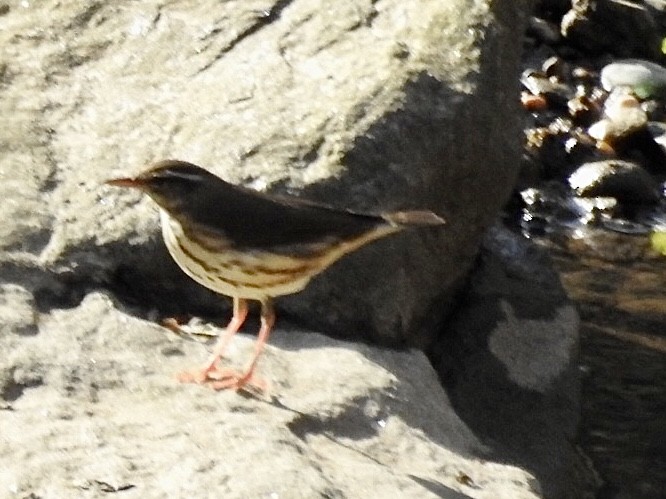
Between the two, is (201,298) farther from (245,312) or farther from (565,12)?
(565,12)

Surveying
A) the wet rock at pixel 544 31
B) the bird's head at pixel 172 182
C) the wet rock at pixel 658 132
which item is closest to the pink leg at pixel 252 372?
the bird's head at pixel 172 182

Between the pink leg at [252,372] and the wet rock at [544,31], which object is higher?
the wet rock at [544,31]

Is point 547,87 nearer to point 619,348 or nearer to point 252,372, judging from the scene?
point 619,348

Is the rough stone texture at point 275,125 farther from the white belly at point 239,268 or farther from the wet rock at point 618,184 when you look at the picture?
the wet rock at point 618,184

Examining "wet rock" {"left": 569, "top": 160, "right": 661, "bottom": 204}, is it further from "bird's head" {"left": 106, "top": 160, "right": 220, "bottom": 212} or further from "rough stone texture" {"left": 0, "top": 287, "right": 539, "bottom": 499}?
"bird's head" {"left": 106, "top": 160, "right": 220, "bottom": 212}

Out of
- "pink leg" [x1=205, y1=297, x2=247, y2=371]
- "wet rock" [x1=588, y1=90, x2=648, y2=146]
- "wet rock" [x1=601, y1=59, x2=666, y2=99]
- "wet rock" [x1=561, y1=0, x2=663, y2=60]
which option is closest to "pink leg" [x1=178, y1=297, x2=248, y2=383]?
"pink leg" [x1=205, y1=297, x2=247, y2=371]
